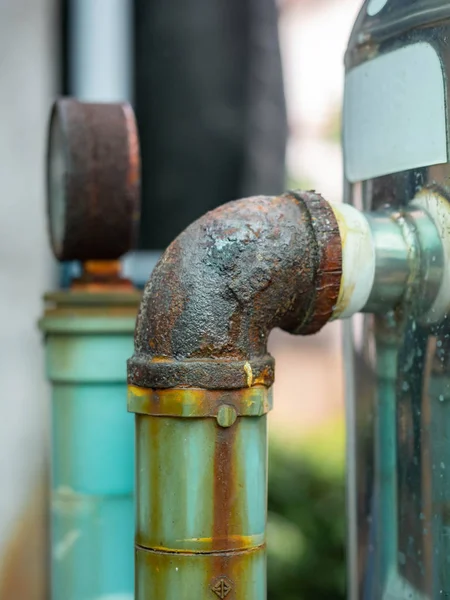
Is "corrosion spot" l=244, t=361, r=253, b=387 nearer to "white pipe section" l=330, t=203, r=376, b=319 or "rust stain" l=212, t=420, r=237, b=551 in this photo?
"rust stain" l=212, t=420, r=237, b=551

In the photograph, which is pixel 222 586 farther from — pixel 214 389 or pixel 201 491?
pixel 214 389

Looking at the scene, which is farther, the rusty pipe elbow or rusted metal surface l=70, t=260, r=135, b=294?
rusted metal surface l=70, t=260, r=135, b=294

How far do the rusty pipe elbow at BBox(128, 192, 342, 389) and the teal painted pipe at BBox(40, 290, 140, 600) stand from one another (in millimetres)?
449

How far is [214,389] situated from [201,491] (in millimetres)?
130

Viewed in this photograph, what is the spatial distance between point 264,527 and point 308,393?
2.81m

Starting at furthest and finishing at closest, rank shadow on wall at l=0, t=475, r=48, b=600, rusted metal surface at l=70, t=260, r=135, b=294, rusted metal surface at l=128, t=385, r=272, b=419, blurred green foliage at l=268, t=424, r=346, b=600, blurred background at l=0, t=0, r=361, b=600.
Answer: blurred green foliage at l=268, t=424, r=346, b=600
blurred background at l=0, t=0, r=361, b=600
shadow on wall at l=0, t=475, r=48, b=600
rusted metal surface at l=70, t=260, r=135, b=294
rusted metal surface at l=128, t=385, r=272, b=419

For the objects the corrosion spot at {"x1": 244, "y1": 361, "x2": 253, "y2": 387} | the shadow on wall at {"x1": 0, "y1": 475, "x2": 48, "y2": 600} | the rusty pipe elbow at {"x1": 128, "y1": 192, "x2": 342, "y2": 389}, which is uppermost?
the rusty pipe elbow at {"x1": 128, "y1": 192, "x2": 342, "y2": 389}

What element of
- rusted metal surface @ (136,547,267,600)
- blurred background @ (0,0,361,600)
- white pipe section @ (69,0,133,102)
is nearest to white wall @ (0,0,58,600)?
blurred background @ (0,0,361,600)

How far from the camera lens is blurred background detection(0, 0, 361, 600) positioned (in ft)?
8.03

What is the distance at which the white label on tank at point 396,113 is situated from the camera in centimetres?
119

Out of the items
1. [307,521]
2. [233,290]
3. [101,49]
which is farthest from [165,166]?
[233,290]

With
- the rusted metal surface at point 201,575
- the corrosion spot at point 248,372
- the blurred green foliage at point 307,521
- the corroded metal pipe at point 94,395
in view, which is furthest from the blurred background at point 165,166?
the corrosion spot at point 248,372

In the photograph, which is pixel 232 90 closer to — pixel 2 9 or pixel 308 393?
pixel 2 9

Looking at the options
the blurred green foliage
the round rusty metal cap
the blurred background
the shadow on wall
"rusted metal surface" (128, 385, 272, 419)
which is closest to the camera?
"rusted metal surface" (128, 385, 272, 419)
